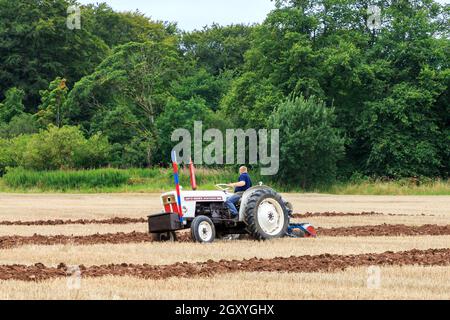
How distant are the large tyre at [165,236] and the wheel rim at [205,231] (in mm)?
789

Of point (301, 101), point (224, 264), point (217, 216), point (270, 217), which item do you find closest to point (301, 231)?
point (270, 217)

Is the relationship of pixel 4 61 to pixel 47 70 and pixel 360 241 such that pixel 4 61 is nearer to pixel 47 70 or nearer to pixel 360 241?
pixel 47 70

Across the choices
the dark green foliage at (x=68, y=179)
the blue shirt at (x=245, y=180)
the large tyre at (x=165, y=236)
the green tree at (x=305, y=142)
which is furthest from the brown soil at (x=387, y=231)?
the dark green foliage at (x=68, y=179)

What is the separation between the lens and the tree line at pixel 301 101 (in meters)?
59.3

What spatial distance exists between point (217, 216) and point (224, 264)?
530 cm

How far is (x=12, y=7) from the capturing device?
93.1 m

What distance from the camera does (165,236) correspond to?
20.5 metres

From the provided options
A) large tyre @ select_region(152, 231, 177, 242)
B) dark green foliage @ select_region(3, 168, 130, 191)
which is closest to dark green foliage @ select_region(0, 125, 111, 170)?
dark green foliage @ select_region(3, 168, 130, 191)

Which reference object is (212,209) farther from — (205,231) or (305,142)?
(305,142)

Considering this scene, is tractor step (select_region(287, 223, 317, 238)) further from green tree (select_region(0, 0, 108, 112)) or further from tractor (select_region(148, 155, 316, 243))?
green tree (select_region(0, 0, 108, 112))

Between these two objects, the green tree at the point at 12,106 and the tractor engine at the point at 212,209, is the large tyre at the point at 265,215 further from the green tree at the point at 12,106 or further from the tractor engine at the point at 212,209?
the green tree at the point at 12,106

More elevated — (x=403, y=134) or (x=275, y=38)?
(x=275, y=38)

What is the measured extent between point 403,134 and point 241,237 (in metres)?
42.2
